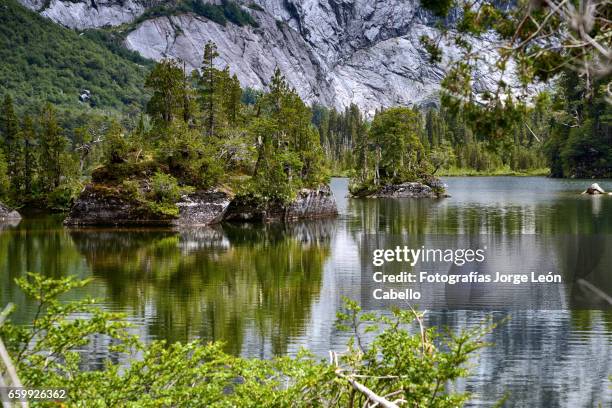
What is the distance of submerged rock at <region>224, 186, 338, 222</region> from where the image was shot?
169 ft

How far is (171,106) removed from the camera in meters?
52.7

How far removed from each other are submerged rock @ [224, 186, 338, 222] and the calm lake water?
12.1ft

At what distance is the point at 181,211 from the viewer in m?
46.9

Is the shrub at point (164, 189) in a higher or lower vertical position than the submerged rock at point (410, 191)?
higher

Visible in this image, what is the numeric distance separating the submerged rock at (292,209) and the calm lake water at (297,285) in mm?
3699

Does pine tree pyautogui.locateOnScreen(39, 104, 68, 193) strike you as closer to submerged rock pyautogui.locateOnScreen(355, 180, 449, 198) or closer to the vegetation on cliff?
the vegetation on cliff

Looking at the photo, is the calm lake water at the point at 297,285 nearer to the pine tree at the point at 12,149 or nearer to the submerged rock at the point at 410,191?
the pine tree at the point at 12,149

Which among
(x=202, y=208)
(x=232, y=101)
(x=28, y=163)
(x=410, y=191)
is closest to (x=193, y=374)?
(x=202, y=208)

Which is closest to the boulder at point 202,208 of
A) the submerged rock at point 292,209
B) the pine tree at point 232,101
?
the submerged rock at point 292,209

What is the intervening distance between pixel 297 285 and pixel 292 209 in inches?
1136

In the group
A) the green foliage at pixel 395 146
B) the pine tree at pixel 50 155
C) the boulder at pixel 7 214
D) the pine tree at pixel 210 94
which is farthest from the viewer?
the green foliage at pixel 395 146

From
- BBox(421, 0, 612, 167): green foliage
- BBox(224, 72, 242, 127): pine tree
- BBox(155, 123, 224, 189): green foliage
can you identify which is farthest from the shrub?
BBox(421, 0, 612, 167): green foliage

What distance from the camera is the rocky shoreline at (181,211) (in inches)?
1823

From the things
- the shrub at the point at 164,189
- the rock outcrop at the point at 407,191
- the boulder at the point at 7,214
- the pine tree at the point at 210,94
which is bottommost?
the boulder at the point at 7,214
